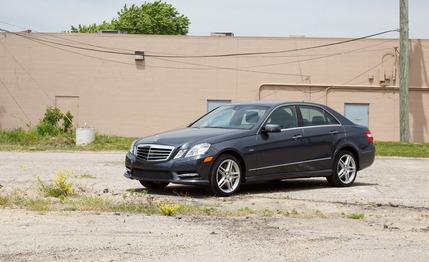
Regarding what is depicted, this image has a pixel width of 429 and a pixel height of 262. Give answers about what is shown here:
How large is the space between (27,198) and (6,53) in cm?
3135

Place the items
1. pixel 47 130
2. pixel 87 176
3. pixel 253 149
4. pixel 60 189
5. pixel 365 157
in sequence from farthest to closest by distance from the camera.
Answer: pixel 47 130 → pixel 87 176 → pixel 365 157 → pixel 253 149 → pixel 60 189

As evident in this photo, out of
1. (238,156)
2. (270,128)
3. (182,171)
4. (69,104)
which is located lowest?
(182,171)

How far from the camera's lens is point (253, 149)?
1227cm

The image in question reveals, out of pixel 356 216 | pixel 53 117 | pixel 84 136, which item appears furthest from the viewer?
pixel 53 117

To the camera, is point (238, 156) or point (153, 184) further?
point (153, 184)

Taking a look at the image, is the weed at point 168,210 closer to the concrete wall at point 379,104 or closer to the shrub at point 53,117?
the shrub at point 53,117

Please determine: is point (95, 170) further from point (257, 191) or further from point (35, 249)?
point (35, 249)

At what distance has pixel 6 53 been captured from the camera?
133ft

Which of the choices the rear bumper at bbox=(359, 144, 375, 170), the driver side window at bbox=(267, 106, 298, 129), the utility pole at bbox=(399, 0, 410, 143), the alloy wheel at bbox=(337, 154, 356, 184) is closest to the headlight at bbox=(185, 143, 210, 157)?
the driver side window at bbox=(267, 106, 298, 129)

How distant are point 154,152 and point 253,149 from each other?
5.23 feet

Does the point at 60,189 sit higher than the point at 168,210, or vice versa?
the point at 60,189

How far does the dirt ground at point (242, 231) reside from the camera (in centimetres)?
720

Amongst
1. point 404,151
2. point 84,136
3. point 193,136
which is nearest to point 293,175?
point 193,136

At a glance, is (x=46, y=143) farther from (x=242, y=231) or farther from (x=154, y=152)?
(x=242, y=231)
